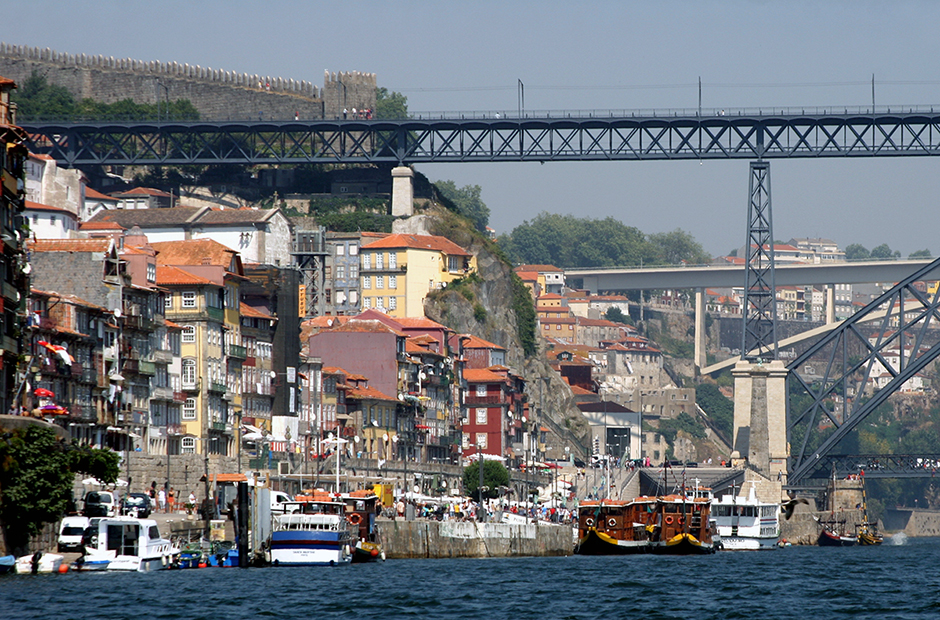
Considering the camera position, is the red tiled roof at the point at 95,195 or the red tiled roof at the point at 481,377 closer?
the red tiled roof at the point at 95,195

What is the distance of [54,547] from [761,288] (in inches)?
3143

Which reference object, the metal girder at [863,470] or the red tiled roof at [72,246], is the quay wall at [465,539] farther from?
the metal girder at [863,470]

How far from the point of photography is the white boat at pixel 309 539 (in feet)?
212

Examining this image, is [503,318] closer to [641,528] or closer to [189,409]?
[641,528]

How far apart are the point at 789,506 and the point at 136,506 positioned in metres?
72.2

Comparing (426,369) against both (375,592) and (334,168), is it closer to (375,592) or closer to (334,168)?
(334,168)

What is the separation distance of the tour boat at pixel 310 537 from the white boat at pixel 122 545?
743 cm

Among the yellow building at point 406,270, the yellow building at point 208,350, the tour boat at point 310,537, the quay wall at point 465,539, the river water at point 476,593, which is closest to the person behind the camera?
the river water at point 476,593

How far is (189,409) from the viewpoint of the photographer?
83.4 m

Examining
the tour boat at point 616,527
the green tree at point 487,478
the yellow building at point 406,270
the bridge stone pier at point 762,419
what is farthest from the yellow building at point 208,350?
the bridge stone pier at point 762,419

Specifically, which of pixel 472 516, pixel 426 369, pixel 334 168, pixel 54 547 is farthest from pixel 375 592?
pixel 334 168

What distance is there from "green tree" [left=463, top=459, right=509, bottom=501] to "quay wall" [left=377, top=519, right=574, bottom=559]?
1041 inches

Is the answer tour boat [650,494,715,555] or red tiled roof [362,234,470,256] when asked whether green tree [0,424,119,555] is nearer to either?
tour boat [650,494,715,555]

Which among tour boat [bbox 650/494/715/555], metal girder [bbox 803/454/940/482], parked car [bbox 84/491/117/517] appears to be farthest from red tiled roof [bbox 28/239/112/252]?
metal girder [bbox 803/454/940/482]
